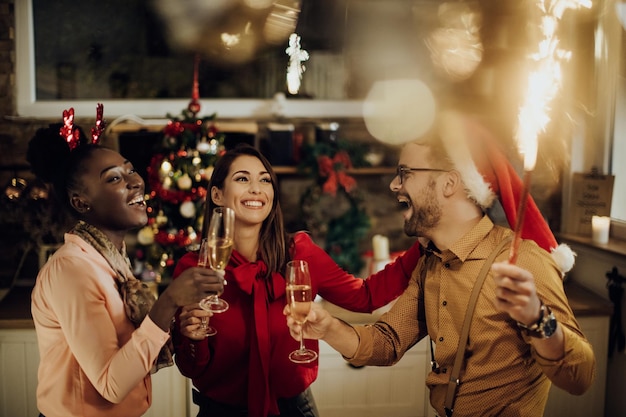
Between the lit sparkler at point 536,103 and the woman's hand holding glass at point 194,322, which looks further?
the woman's hand holding glass at point 194,322

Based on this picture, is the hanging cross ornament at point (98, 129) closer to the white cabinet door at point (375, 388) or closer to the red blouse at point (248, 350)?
the red blouse at point (248, 350)

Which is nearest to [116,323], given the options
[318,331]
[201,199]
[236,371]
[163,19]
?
[236,371]

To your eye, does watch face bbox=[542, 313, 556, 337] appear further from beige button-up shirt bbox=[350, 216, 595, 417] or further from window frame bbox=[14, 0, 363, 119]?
window frame bbox=[14, 0, 363, 119]

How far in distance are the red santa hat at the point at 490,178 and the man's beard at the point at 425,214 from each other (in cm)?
11

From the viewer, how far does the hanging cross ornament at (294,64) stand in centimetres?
335

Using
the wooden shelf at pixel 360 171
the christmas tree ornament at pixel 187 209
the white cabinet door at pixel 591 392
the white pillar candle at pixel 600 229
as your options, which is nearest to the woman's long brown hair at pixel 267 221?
the christmas tree ornament at pixel 187 209

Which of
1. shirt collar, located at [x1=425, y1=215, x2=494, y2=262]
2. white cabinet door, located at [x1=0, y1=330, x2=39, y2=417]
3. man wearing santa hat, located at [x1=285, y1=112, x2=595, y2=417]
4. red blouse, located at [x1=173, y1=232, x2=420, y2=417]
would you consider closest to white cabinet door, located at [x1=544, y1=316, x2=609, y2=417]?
man wearing santa hat, located at [x1=285, y1=112, x2=595, y2=417]

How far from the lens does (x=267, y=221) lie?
201cm

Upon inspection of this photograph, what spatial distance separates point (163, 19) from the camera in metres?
3.42

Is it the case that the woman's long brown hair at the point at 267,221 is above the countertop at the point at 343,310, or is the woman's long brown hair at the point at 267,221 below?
above

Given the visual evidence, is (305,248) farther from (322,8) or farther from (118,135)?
(322,8)

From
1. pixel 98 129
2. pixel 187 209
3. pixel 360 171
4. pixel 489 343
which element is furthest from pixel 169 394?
pixel 489 343

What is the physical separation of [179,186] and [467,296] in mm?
1574

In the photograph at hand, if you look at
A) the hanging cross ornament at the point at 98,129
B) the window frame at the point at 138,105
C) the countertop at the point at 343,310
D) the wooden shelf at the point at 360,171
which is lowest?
the countertop at the point at 343,310
